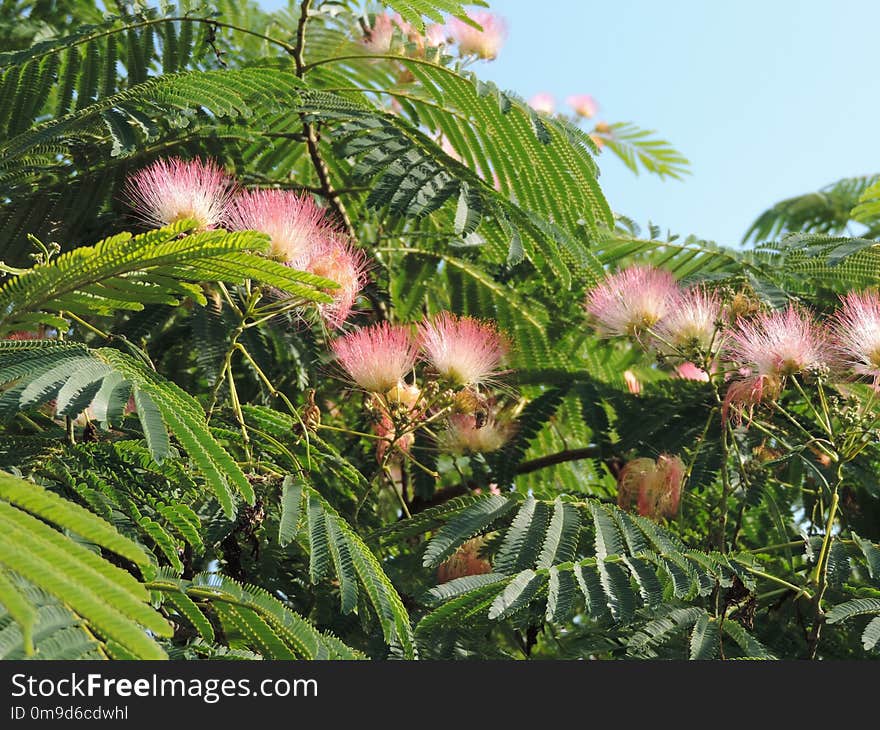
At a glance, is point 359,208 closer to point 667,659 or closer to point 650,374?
point 650,374

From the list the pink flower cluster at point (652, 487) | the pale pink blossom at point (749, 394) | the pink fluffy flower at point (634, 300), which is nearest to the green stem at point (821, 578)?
Result: the pale pink blossom at point (749, 394)

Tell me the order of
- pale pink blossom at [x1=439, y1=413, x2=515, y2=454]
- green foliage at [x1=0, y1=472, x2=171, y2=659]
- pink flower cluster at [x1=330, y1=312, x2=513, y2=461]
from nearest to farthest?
green foliage at [x1=0, y1=472, x2=171, y2=659] → pink flower cluster at [x1=330, y1=312, x2=513, y2=461] → pale pink blossom at [x1=439, y1=413, x2=515, y2=454]

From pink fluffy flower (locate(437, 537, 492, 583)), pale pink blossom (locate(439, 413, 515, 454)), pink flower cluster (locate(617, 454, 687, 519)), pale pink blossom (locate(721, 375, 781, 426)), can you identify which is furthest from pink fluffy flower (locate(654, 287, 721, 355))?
pink fluffy flower (locate(437, 537, 492, 583))

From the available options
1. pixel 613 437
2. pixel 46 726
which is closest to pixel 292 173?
pixel 613 437

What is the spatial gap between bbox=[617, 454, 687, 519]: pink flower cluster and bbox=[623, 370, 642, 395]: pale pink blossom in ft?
1.85

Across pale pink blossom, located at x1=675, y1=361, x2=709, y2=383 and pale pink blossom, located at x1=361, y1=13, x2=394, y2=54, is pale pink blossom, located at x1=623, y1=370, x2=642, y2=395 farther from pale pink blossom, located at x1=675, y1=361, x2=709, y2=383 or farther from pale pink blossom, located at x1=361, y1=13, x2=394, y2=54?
pale pink blossom, located at x1=361, y1=13, x2=394, y2=54

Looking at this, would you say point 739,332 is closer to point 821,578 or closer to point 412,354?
point 821,578

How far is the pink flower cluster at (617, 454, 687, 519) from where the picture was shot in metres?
3.04

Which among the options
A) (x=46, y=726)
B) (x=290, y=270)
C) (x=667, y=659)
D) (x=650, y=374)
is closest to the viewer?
(x=46, y=726)

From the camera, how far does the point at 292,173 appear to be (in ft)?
12.8

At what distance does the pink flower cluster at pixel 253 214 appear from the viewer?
9.04 feet

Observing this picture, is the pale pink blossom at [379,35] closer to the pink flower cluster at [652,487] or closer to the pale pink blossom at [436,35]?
the pale pink blossom at [436,35]

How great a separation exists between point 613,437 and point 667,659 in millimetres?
991

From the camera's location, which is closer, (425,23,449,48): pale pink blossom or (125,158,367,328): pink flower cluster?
(125,158,367,328): pink flower cluster
